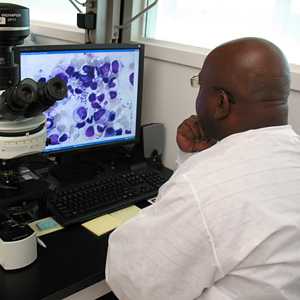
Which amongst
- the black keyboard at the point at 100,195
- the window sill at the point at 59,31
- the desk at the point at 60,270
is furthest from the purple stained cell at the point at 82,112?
the window sill at the point at 59,31

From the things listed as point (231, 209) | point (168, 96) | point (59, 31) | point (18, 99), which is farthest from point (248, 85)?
point (59, 31)

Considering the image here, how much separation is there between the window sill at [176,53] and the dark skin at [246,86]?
679mm

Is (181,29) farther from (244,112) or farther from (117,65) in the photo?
(244,112)

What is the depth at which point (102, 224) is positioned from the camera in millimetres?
1330

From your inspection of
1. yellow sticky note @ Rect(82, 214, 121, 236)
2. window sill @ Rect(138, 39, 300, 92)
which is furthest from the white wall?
yellow sticky note @ Rect(82, 214, 121, 236)

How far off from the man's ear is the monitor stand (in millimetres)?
788

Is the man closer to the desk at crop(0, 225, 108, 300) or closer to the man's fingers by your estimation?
the desk at crop(0, 225, 108, 300)

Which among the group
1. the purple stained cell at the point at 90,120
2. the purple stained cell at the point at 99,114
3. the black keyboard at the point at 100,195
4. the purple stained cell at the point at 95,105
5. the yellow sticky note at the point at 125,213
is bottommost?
the yellow sticky note at the point at 125,213

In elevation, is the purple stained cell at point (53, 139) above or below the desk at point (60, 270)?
above

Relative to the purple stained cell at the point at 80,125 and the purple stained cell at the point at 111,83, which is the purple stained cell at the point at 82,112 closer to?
the purple stained cell at the point at 80,125

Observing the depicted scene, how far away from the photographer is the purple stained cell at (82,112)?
1.58 metres

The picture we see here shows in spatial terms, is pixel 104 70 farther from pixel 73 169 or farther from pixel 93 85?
pixel 73 169

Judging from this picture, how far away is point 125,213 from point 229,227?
66 centimetres

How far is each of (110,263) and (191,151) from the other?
0.70 meters
